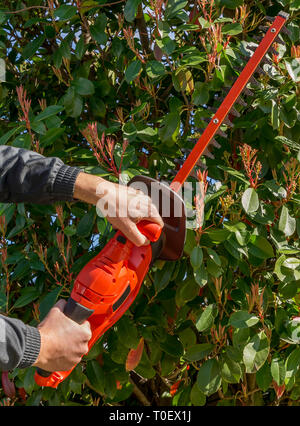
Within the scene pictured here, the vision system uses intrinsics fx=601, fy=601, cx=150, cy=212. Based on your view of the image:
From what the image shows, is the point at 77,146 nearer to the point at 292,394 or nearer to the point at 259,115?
the point at 259,115

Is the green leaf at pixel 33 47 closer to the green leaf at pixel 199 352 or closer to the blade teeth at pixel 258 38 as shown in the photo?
the blade teeth at pixel 258 38

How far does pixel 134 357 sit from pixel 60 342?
→ 0.63 m

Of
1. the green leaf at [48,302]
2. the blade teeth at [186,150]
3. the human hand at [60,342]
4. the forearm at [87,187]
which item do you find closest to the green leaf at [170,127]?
the blade teeth at [186,150]

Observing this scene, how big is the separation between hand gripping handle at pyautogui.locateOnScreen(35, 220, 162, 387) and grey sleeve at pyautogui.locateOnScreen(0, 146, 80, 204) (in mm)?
238

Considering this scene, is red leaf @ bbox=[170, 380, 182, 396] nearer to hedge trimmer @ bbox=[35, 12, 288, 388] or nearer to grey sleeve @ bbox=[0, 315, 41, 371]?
hedge trimmer @ bbox=[35, 12, 288, 388]

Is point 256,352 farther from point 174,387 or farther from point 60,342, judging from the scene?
point 60,342

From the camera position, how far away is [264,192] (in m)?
2.15

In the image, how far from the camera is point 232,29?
2.20m

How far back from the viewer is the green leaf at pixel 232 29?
2186 mm

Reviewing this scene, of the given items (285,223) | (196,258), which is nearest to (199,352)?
(196,258)

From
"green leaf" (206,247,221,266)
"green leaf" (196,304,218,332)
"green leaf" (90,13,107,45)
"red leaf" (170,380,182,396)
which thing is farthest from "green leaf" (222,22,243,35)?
"red leaf" (170,380,182,396)

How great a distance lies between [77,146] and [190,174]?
568 mm

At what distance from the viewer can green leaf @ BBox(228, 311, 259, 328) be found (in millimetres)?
2016

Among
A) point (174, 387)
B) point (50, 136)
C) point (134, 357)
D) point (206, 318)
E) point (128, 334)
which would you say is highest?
point (50, 136)
